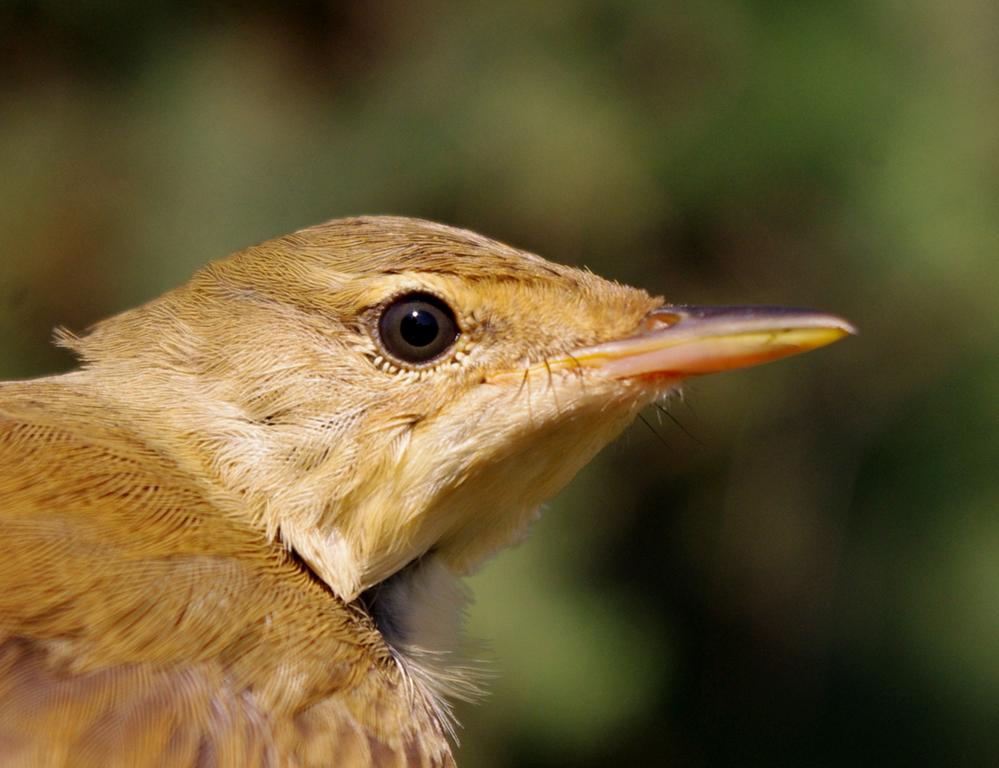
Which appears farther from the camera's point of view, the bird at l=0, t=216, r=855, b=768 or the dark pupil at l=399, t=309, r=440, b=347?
the dark pupil at l=399, t=309, r=440, b=347

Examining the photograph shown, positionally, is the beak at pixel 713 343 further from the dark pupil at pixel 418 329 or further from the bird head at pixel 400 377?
the dark pupil at pixel 418 329

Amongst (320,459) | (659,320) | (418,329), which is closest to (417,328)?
(418,329)

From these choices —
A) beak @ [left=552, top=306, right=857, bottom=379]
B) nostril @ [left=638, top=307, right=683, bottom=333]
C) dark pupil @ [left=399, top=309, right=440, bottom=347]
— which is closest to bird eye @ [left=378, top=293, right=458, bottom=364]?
dark pupil @ [left=399, top=309, right=440, bottom=347]

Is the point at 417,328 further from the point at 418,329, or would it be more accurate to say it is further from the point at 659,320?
the point at 659,320

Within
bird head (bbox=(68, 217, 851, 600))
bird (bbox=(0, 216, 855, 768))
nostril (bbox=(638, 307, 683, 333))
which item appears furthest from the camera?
nostril (bbox=(638, 307, 683, 333))

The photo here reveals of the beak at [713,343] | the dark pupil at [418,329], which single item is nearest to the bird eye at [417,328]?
the dark pupil at [418,329]

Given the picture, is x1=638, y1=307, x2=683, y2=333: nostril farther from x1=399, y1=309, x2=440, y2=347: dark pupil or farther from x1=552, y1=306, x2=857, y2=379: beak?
x1=399, y1=309, x2=440, y2=347: dark pupil

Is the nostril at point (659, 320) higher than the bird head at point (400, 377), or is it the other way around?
the nostril at point (659, 320)

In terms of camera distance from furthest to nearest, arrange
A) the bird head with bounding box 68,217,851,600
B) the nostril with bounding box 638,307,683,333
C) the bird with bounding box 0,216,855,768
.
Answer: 1. the nostril with bounding box 638,307,683,333
2. the bird head with bounding box 68,217,851,600
3. the bird with bounding box 0,216,855,768
